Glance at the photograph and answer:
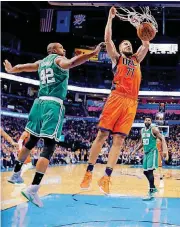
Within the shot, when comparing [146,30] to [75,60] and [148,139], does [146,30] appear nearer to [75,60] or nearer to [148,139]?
[75,60]

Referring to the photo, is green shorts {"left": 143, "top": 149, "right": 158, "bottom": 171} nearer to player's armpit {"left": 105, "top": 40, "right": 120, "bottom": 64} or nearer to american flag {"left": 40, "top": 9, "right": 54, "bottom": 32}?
player's armpit {"left": 105, "top": 40, "right": 120, "bottom": 64}

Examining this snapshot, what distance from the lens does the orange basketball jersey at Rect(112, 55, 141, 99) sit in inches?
161

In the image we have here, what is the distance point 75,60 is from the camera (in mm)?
3273

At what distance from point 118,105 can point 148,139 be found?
341cm

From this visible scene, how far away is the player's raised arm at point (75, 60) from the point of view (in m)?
3.22

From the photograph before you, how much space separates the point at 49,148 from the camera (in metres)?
3.63

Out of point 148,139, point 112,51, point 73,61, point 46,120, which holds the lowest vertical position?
point 148,139

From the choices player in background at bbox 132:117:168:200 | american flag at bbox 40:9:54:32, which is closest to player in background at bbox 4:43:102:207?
player in background at bbox 132:117:168:200

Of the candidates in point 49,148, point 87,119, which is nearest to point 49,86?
point 49,148

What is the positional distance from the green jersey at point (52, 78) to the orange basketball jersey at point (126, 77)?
0.69 metres

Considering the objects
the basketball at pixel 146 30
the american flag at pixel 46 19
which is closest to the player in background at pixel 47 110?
the basketball at pixel 146 30

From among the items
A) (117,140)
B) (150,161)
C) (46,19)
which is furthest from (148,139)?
(46,19)

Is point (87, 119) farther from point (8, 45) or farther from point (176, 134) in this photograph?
point (8, 45)

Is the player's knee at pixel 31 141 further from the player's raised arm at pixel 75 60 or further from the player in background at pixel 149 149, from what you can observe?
the player in background at pixel 149 149
